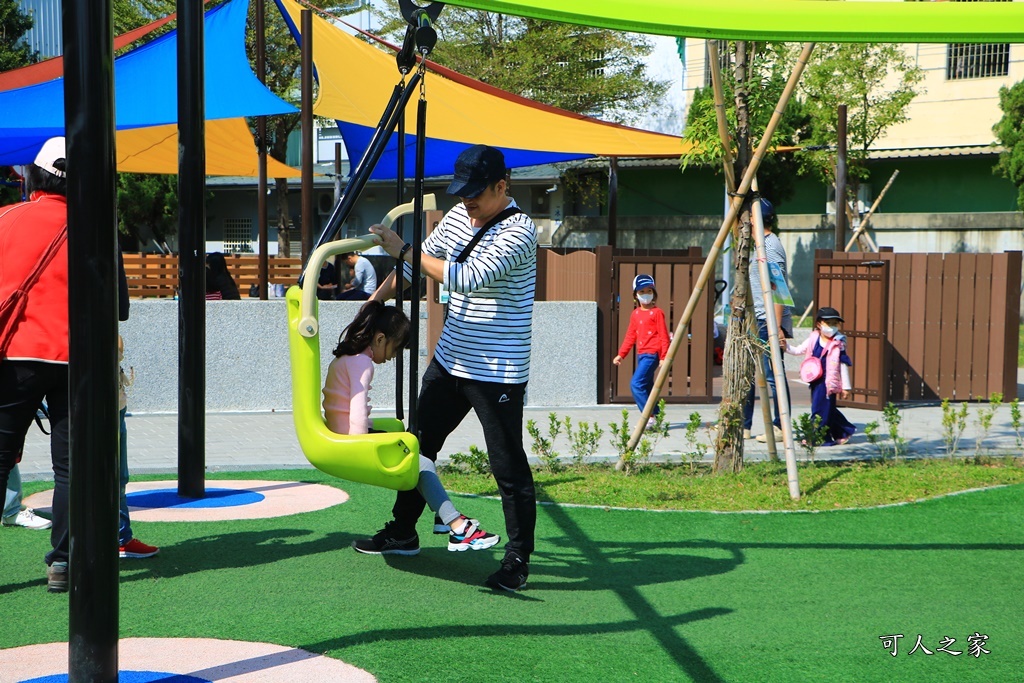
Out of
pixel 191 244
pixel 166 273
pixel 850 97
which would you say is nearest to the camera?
pixel 191 244

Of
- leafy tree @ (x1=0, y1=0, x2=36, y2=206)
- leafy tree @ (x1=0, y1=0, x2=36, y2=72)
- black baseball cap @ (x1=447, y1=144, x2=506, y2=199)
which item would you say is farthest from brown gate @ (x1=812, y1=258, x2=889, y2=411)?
leafy tree @ (x1=0, y1=0, x2=36, y2=72)

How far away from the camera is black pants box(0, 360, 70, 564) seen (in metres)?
4.15

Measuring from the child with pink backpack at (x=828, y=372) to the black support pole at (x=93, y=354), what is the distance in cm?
632

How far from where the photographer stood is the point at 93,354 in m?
3.01

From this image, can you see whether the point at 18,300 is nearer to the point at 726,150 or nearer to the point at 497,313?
the point at 497,313

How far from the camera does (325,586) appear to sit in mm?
4418

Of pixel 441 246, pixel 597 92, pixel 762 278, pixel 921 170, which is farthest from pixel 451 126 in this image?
pixel 921 170

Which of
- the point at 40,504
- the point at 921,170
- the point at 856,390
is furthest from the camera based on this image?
the point at 921,170

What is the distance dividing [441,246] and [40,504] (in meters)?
3.00

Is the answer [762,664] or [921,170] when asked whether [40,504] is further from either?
[921,170]

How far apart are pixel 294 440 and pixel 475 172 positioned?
15.9ft

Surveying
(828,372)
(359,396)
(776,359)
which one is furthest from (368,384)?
(828,372)

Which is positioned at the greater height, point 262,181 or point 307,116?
point 307,116

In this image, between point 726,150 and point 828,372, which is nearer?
point 726,150
